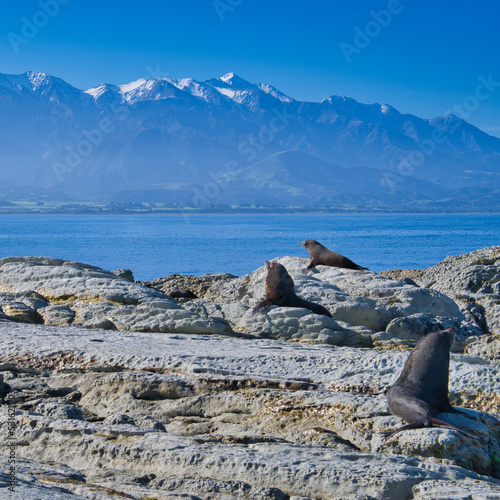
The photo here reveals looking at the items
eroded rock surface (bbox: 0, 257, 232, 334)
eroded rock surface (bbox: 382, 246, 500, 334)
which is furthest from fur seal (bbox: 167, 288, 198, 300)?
eroded rock surface (bbox: 382, 246, 500, 334)

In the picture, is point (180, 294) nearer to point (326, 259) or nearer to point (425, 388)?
point (326, 259)

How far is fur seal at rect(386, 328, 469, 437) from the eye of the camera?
6152 mm

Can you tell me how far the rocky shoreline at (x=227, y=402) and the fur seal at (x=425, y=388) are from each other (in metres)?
0.17

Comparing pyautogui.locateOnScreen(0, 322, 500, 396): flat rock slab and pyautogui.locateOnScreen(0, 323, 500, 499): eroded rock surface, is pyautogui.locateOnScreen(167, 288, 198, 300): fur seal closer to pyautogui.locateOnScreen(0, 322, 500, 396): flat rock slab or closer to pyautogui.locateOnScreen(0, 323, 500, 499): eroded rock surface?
pyautogui.locateOnScreen(0, 322, 500, 396): flat rock slab

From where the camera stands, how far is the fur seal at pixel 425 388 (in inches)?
242

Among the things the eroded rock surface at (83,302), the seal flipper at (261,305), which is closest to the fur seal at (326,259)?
the eroded rock surface at (83,302)

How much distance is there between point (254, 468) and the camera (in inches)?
198

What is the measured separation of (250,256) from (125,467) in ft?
183

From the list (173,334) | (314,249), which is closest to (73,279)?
(173,334)

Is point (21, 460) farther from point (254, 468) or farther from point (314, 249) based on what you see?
point (314, 249)

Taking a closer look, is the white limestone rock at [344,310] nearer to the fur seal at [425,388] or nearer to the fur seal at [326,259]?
the fur seal at [326,259]

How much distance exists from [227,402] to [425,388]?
2.07 metres

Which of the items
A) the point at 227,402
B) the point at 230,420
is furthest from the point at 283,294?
the point at 230,420

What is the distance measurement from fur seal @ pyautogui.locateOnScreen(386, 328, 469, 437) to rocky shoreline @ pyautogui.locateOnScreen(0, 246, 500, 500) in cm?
17
